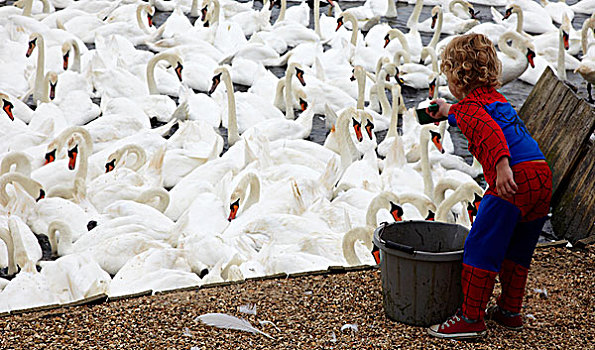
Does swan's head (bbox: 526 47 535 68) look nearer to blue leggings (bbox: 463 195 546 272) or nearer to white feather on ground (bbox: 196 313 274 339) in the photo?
blue leggings (bbox: 463 195 546 272)

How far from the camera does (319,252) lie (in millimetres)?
6832

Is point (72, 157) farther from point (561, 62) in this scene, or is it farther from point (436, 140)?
point (561, 62)

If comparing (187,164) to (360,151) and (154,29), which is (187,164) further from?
(154,29)

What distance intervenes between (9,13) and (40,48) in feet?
13.3

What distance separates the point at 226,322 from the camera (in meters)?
4.57

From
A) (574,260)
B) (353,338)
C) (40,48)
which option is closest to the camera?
(353,338)

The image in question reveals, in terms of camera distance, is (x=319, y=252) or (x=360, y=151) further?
(x=360, y=151)

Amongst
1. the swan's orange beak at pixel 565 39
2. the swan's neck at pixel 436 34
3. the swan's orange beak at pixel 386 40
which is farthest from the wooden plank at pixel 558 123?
the swan's neck at pixel 436 34

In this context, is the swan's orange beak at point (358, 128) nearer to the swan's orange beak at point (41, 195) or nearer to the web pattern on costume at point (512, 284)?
the swan's orange beak at point (41, 195)

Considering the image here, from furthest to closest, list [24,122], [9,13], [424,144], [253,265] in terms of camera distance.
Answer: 1. [9,13]
2. [24,122]
3. [424,144]
4. [253,265]

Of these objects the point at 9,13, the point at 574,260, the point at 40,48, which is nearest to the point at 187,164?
the point at 40,48

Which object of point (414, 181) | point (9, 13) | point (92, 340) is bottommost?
point (9, 13)

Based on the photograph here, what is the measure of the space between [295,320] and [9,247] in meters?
3.45

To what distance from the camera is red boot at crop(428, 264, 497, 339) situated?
4.20 metres
